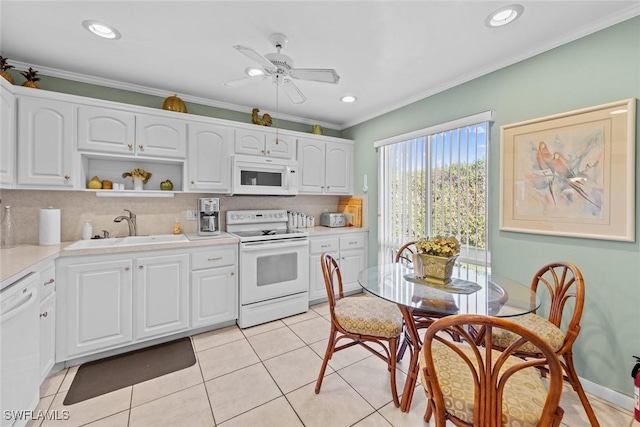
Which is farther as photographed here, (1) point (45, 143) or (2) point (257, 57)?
(1) point (45, 143)

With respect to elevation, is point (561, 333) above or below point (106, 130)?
below

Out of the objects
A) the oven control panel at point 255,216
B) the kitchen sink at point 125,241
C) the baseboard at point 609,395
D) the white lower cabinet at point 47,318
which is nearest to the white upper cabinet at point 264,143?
the oven control panel at point 255,216

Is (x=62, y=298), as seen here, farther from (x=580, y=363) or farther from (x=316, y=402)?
(x=580, y=363)

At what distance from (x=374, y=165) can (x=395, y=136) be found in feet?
1.73

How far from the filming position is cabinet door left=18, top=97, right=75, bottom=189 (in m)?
2.17

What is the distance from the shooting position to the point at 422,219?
3064mm

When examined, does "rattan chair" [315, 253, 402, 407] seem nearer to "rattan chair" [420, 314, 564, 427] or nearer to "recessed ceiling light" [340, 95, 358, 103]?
"rattan chair" [420, 314, 564, 427]

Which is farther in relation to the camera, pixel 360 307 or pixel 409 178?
pixel 409 178

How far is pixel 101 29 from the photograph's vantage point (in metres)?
1.91

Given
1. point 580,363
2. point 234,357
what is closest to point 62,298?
point 234,357

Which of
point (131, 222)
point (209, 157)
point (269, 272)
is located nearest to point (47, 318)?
point (131, 222)

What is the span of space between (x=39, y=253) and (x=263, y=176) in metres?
2.03

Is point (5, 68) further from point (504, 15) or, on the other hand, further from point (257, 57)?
point (504, 15)

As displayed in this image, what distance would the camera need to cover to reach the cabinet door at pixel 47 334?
1.83 meters
